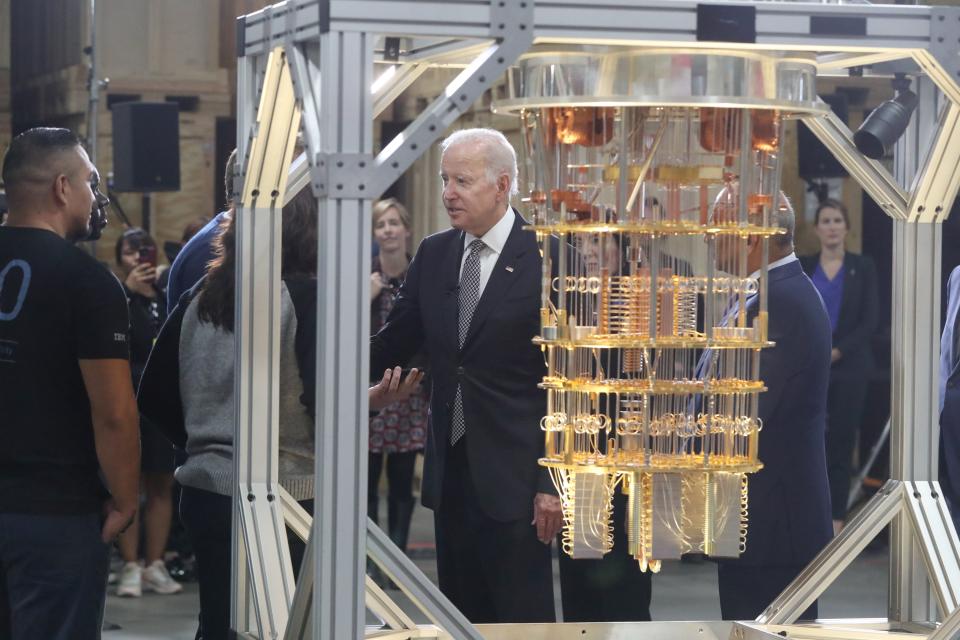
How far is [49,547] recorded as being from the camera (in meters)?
4.52

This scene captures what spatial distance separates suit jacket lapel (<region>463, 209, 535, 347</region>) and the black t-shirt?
1.00 metres

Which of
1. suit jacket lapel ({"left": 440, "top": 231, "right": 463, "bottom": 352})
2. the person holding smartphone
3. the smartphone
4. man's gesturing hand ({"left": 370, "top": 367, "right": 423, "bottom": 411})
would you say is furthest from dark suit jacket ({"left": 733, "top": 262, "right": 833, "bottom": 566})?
the smartphone

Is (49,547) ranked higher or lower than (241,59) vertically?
lower

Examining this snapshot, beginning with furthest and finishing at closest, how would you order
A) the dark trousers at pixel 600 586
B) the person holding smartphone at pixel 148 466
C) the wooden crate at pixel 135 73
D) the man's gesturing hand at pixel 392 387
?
the wooden crate at pixel 135 73 → the person holding smartphone at pixel 148 466 → the dark trousers at pixel 600 586 → the man's gesturing hand at pixel 392 387

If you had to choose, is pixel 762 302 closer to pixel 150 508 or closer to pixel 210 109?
pixel 150 508

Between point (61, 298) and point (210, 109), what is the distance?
6931mm

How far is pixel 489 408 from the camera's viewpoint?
5012mm

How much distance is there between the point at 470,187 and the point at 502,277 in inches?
10.3

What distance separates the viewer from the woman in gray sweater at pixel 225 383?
16.3ft

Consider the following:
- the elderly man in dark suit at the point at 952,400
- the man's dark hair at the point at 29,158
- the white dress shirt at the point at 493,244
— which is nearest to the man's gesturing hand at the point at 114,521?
the man's dark hair at the point at 29,158

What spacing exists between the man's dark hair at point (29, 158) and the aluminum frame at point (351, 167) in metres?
0.46

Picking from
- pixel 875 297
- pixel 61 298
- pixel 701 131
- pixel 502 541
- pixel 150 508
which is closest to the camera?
pixel 701 131

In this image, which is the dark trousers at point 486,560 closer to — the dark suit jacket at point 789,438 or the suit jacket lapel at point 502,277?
the suit jacket lapel at point 502,277

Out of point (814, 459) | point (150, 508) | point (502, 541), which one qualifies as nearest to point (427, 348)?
point (502, 541)
